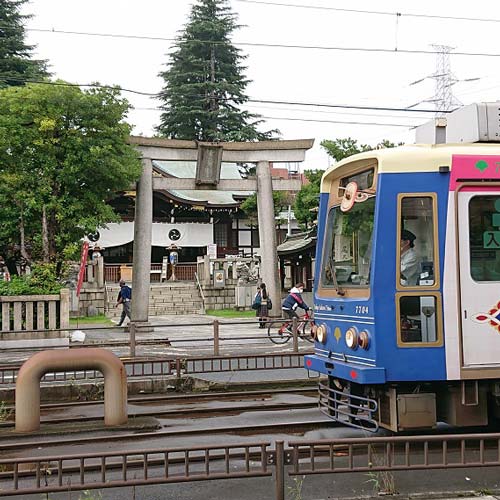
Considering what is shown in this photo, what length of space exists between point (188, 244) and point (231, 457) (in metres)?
37.1

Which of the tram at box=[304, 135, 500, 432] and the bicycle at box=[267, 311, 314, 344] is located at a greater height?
the tram at box=[304, 135, 500, 432]

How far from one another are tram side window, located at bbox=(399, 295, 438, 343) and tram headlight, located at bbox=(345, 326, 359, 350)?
54 cm

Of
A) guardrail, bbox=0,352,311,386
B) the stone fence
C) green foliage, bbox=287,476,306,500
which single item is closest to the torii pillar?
the stone fence

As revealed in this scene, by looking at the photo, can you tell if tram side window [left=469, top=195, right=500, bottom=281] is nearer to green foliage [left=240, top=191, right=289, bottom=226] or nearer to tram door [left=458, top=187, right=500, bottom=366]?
tram door [left=458, top=187, right=500, bottom=366]

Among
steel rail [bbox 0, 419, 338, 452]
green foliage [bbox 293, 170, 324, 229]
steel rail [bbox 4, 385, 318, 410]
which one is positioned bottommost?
steel rail [bbox 4, 385, 318, 410]

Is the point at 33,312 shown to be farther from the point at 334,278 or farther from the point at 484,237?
the point at 484,237

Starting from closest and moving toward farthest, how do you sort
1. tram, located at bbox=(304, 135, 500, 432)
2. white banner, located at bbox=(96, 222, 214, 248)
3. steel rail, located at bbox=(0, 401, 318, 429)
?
tram, located at bbox=(304, 135, 500, 432) → steel rail, located at bbox=(0, 401, 318, 429) → white banner, located at bbox=(96, 222, 214, 248)

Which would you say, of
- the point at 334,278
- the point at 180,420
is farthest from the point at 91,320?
the point at 334,278

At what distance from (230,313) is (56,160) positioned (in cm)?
1441

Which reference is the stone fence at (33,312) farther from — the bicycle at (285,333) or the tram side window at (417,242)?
the tram side window at (417,242)

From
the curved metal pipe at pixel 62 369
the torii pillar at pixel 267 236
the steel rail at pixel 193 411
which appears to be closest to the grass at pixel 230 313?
the torii pillar at pixel 267 236

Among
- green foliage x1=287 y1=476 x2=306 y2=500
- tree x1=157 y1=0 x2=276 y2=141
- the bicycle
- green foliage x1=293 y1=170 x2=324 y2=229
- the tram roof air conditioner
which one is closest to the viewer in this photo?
green foliage x1=287 y1=476 x2=306 y2=500

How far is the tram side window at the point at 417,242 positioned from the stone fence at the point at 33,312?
45.4 ft

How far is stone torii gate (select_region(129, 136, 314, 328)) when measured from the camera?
24.6m
